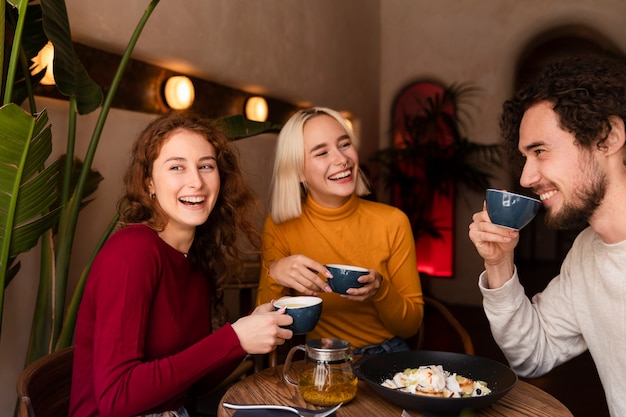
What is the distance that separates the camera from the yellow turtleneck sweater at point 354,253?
203 cm

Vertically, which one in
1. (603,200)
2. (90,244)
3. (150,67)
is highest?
(150,67)

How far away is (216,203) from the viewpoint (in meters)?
1.81

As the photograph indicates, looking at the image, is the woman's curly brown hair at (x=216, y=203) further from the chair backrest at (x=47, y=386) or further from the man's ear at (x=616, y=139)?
the man's ear at (x=616, y=139)

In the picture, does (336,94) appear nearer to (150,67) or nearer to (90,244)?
(150,67)

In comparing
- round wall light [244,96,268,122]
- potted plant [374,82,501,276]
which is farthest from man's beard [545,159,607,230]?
potted plant [374,82,501,276]

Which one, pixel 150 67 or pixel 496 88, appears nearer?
pixel 150 67

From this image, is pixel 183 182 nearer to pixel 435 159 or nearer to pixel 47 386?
pixel 47 386

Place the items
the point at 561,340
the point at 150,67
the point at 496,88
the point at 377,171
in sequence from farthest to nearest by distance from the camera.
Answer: the point at 377,171 < the point at 496,88 < the point at 150,67 < the point at 561,340

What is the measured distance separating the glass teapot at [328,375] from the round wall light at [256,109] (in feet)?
8.56

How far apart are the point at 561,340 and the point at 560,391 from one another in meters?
2.46

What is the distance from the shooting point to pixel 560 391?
369cm

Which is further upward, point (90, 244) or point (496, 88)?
point (496, 88)

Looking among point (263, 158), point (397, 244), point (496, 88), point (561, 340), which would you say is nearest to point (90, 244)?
point (397, 244)

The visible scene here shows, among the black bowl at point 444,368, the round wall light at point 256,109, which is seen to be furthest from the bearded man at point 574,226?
the round wall light at point 256,109
